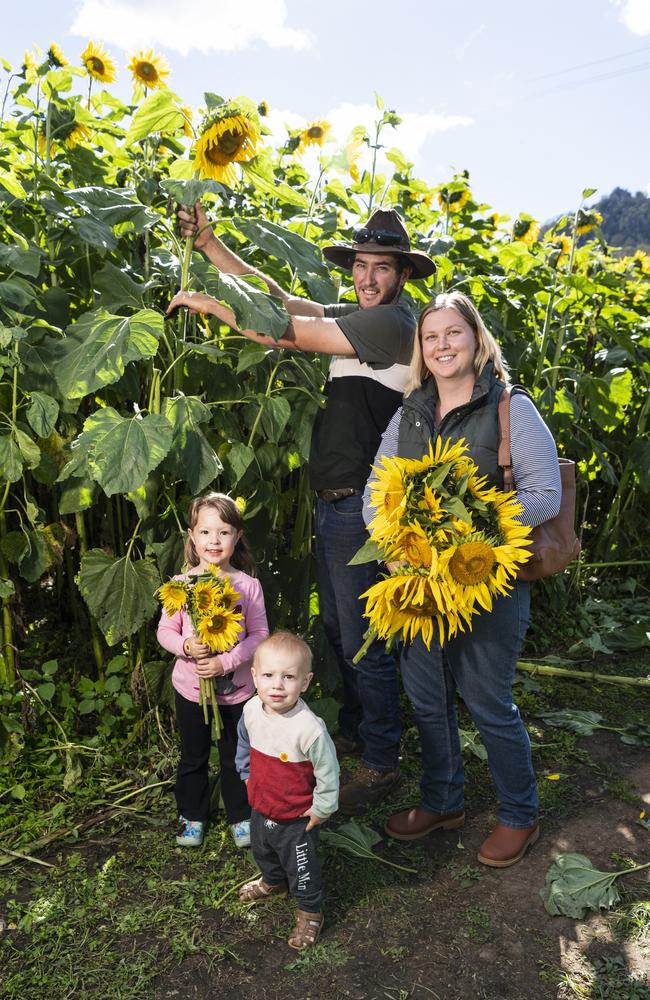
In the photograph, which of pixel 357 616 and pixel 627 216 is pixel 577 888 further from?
pixel 627 216

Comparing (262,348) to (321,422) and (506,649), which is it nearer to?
(321,422)

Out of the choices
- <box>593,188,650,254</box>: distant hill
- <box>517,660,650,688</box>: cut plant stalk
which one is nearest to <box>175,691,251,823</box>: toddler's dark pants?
<box>517,660,650,688</box>: cut plant stalk

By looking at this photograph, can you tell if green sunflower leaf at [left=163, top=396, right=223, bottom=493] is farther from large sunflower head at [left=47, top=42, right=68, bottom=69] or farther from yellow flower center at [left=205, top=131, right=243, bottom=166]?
large sunflower head at [left=47, top=42, right=68, bottom=69]

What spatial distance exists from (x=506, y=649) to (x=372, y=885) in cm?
73

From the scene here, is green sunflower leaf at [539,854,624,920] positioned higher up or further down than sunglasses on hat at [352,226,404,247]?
further down

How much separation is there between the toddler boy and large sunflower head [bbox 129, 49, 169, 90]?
A: 8.89 ft

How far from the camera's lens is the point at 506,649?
2285 mm

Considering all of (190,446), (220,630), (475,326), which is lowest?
(220,630)

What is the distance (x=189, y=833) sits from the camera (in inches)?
99.6

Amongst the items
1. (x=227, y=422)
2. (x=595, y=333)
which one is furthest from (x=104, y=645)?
(x=595, y=333)

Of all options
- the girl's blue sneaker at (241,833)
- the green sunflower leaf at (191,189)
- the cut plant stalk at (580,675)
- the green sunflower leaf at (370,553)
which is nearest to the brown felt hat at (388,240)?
the green sunflower leaf at (191,189)

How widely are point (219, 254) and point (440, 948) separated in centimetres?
193

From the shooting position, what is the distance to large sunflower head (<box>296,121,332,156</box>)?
4.10 meters

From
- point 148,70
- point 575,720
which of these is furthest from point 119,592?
point 148,70
